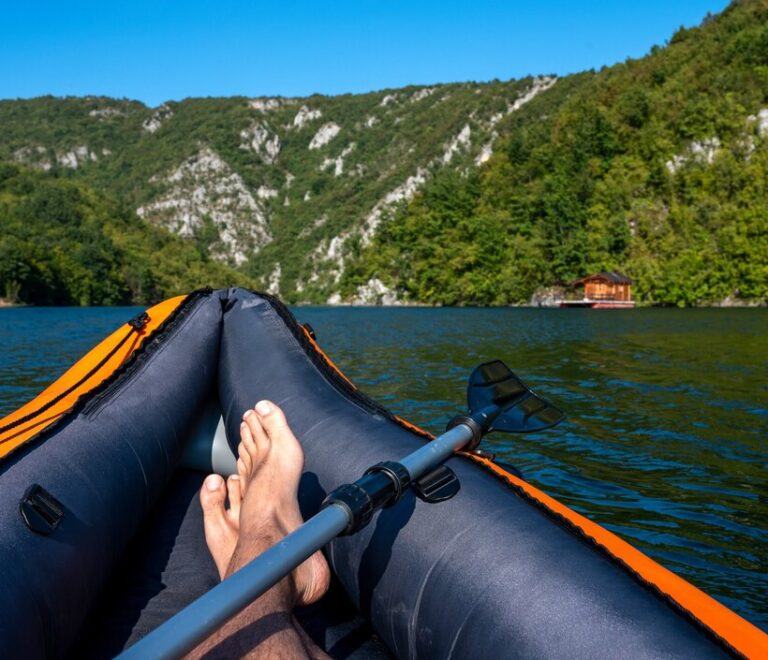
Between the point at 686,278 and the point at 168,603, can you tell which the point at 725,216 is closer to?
the point at 686,278

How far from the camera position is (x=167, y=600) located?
254 cm

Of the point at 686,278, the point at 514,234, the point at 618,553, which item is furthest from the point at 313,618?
the point at 514,234

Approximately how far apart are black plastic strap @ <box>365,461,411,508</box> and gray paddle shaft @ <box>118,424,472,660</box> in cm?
20

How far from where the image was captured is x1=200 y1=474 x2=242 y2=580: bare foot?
2467 millimetres

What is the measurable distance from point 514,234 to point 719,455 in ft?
246

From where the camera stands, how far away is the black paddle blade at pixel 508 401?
9.15ft

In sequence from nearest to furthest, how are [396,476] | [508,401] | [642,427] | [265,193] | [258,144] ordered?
1. [396,476]
2. [508,401]
3. [642,427]
4. [265,193]
5. [258,144]

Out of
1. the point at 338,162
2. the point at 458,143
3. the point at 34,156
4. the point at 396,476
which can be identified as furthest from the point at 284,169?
the point at 396,476

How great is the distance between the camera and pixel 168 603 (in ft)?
8.28

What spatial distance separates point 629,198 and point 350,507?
74.8 metres

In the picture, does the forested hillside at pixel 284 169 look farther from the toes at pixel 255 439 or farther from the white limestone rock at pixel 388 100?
the toes at pixel 255 439

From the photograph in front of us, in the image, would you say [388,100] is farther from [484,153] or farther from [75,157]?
[75,157]

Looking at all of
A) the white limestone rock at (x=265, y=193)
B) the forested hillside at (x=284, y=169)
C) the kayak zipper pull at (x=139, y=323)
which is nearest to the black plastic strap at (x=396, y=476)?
the kayak zipper pull at (x=139, y=323)

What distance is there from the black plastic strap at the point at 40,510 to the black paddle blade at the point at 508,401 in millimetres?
1602
